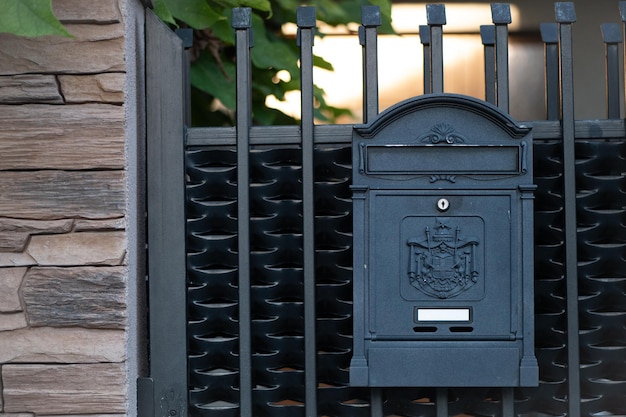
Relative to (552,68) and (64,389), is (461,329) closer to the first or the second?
(552,68)

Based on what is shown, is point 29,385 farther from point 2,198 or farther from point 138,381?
point 2,198

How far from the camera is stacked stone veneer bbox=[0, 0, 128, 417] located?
2486 mm

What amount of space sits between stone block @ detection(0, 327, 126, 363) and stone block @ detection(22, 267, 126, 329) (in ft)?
0.09

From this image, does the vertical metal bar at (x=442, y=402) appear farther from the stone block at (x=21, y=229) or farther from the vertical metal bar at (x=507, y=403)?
the stone block at (x=21, y=229)

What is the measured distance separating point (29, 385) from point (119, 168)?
2.20 feet

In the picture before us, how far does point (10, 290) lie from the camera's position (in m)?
2.48

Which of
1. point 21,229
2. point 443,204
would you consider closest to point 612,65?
point 443,204

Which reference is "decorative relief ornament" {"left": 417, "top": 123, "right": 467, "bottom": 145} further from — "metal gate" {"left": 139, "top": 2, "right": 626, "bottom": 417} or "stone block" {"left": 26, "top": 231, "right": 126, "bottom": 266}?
"stone block" {"left": 26, "top": 231, "right": 126, "bottom": 266}

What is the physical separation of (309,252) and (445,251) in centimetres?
42

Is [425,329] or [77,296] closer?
[77,296]

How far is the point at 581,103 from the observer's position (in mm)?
5938

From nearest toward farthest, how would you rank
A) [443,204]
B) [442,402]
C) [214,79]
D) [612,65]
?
[443,204] → [442,402] → [612,65] → [214,79]

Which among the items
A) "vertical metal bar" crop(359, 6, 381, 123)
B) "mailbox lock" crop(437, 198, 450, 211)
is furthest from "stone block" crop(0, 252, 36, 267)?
"mailbox lock" crop(437, 198, 450, 211)

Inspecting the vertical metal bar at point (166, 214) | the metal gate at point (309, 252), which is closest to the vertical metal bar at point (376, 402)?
the metal gate at point (309, 252)
